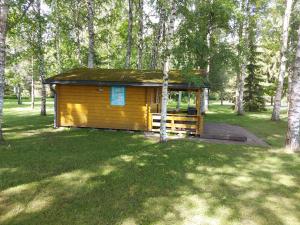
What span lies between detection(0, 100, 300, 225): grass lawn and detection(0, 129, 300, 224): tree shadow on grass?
0.06 ft

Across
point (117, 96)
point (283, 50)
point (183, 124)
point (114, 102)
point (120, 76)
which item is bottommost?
point (183, 124)

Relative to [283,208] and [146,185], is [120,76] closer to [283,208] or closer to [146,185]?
[146,185]

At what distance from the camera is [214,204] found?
6.25 m

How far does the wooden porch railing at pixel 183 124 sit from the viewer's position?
14424 mm

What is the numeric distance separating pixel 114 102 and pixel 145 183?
9.05 m

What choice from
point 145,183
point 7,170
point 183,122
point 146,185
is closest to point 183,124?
point 183,122

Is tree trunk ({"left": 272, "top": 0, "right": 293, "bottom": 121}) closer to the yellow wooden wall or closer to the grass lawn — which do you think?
the grass lawn

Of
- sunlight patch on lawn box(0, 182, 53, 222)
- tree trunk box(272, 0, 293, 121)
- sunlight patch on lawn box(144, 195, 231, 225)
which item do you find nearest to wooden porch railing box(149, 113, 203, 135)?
sunlight patch on lawn box(144, 195, 231, 225)

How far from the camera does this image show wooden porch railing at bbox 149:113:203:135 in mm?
14424

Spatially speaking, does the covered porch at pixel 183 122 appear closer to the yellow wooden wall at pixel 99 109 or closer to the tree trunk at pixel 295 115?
the yellow wooden wall at pixel 99 109

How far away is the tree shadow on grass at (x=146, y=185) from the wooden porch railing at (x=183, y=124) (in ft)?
9.24

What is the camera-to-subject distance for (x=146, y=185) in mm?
7258

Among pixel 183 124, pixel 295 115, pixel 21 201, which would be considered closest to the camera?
pixel 21 201

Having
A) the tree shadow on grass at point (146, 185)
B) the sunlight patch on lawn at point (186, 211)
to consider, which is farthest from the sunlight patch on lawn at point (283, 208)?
the sunlight patch on lawn at point (186, 211)
